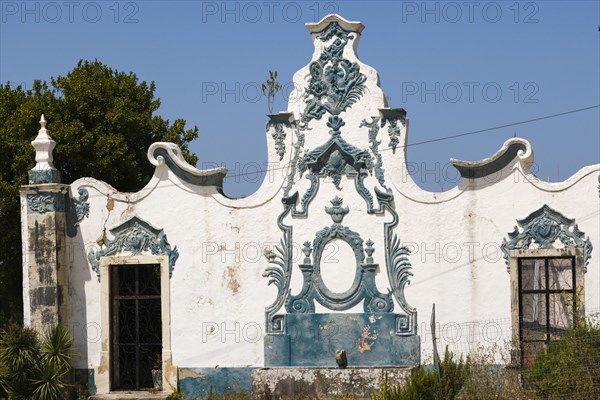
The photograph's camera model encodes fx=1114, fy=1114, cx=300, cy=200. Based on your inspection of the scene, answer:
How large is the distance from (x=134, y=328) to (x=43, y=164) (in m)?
2.87

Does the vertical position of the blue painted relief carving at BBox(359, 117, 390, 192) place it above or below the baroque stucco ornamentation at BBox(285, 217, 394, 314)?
above

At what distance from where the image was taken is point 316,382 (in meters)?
15.5

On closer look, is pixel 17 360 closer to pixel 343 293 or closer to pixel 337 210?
pixel 343 293

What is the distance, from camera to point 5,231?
23.2 meters

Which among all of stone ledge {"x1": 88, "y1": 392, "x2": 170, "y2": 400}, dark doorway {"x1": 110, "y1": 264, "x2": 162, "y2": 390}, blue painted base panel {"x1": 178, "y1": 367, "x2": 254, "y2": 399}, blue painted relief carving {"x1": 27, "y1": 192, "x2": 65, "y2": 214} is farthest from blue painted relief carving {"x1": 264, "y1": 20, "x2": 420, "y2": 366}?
blue painted relief carving {"x1": 27, "y1": 192, "x2": 65, "y2": 214}

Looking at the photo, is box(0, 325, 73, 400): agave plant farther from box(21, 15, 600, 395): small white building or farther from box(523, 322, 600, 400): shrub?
box(523, 322, 600, 400): shrub

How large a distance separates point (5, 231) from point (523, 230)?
1212cm

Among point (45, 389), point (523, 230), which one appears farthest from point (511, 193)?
point (45, 389)

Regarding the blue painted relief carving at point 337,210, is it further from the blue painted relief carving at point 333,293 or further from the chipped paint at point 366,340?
the chipped paint at point 366,340

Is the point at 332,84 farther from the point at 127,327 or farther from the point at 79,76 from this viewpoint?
the point at 79,76

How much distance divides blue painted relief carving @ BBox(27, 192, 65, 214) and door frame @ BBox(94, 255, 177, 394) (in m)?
1.06

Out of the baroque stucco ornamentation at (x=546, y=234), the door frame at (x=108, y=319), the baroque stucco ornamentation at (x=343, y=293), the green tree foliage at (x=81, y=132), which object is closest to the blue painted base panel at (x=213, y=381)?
the door frame at (x=108, y=319)

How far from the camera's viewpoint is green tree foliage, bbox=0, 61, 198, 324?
22.9 metres

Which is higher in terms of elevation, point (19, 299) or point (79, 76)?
point (79, 76)
